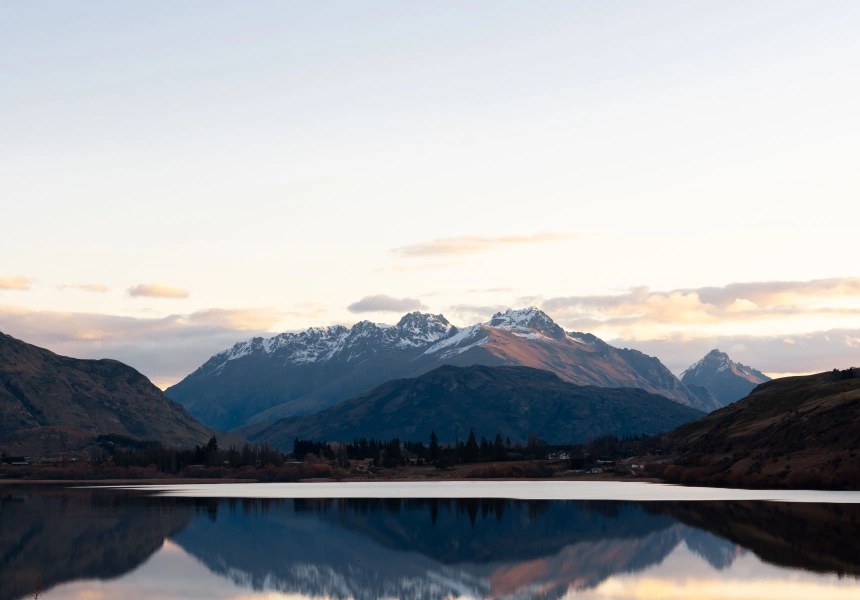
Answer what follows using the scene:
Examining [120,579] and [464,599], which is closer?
[464,599]

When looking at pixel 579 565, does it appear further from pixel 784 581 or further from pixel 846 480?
pixel 846 480

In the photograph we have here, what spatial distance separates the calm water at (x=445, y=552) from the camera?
232 ft

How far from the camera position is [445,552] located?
94.6 meters

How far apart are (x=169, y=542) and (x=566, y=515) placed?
187ft

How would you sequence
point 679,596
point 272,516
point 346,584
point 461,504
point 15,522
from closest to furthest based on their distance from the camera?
1. point 679,596
2. point 346,584
3. point 15,522
4. point 272,516
5. point 461,504

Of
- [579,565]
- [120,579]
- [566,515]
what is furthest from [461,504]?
[120,579]

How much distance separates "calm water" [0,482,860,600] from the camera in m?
70.7

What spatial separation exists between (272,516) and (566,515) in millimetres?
42710

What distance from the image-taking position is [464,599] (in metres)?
66.9

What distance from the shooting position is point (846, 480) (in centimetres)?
17250

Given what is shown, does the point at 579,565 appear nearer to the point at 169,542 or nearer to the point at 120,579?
the point at 120,579

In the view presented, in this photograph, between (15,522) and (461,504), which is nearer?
(15,522)

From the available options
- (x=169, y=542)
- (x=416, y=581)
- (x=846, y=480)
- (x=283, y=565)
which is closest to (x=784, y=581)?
(x=416, y=581)

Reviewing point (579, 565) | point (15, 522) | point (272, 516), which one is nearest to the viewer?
Answer: point (579, 565)
